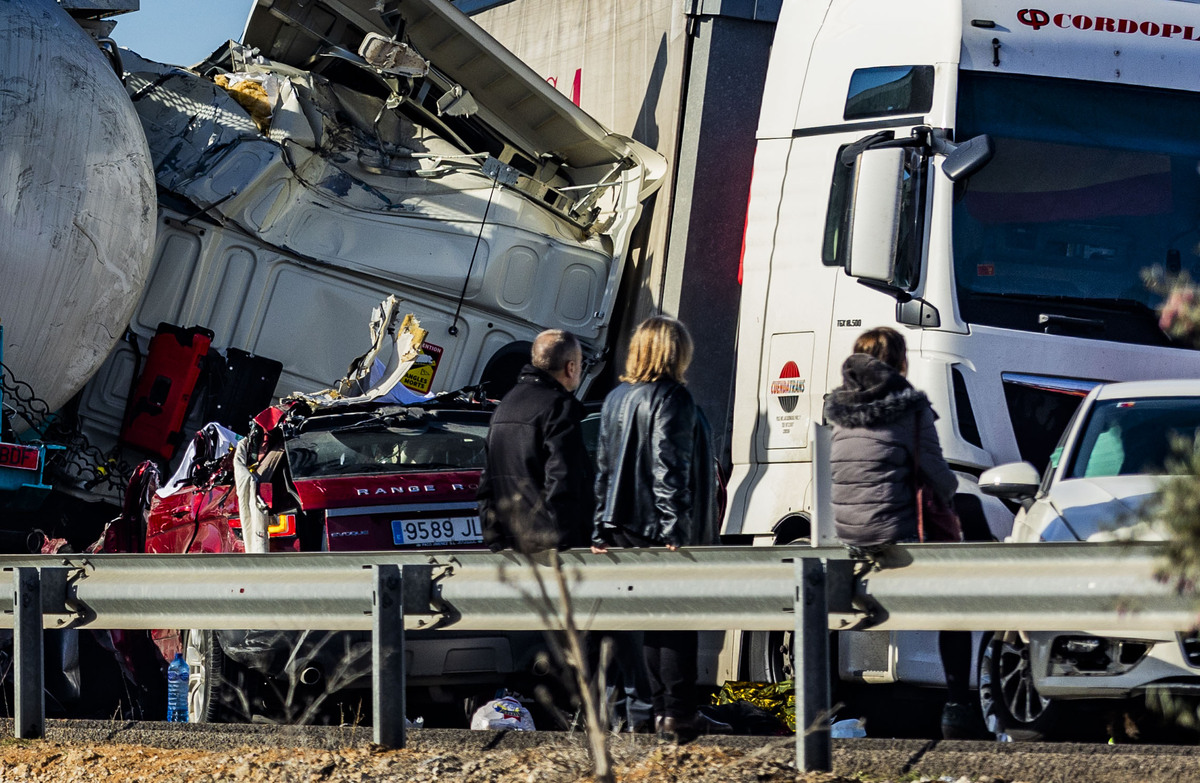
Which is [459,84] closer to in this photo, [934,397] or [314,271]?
[314,271]

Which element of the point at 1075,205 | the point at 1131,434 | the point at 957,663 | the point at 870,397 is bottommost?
the point at 957,663

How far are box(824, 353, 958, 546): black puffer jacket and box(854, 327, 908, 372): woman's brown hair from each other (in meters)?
0.17

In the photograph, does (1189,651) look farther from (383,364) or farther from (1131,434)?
(383,364)

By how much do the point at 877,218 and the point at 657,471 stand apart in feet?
7.34

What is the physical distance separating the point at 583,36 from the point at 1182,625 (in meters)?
7.94

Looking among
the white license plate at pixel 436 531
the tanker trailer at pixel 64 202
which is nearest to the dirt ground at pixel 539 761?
the white license plate at pixel 436 531

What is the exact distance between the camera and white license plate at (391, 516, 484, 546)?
6820 mm

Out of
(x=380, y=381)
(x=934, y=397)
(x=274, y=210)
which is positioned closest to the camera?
(x=934, y=397)

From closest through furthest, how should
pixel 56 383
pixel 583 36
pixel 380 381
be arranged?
pixel 380 381
pixel 56 383
pixel 583 36

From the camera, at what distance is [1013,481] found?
19.0 ft

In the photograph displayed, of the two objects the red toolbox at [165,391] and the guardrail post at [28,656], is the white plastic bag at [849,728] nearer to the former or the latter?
the guardrail post at [28,656]

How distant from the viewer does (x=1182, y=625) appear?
13.7 feet

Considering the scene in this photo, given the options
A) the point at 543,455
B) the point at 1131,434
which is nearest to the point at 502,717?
the point at 543,455

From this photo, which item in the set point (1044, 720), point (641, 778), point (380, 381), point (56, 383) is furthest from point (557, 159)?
point (641, 778)
